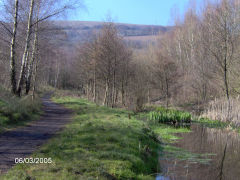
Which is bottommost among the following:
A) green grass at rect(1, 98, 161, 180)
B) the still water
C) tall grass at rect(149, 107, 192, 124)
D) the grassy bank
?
the still water

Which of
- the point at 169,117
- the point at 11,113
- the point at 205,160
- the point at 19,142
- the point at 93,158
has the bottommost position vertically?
the point at 205,160

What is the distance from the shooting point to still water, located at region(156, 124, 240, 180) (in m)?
7.58

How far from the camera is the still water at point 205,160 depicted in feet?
24.9

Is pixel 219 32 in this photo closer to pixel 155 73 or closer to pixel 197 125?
pixel 197 125

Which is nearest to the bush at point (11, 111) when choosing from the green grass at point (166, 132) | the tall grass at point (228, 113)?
the green grass at point (166, 132)

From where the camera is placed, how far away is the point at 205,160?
29.3ft

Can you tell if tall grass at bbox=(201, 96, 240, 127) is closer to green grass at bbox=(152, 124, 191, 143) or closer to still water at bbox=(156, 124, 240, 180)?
still water at bbox=(156, 124, 240, 180)

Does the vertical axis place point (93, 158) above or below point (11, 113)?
below

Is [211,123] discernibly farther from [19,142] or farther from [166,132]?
[19,142]

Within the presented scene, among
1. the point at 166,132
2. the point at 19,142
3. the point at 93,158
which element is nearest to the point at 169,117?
the point at 166,132

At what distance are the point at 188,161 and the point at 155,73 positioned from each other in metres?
23.5

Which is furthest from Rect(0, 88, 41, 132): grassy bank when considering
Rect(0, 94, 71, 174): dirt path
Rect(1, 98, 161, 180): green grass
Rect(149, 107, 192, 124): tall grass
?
Rect(149, 107, 192, 124): tall grass

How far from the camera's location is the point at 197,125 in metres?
17.4

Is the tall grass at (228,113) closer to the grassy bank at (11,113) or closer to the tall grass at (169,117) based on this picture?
the tall grass at (169,117)
